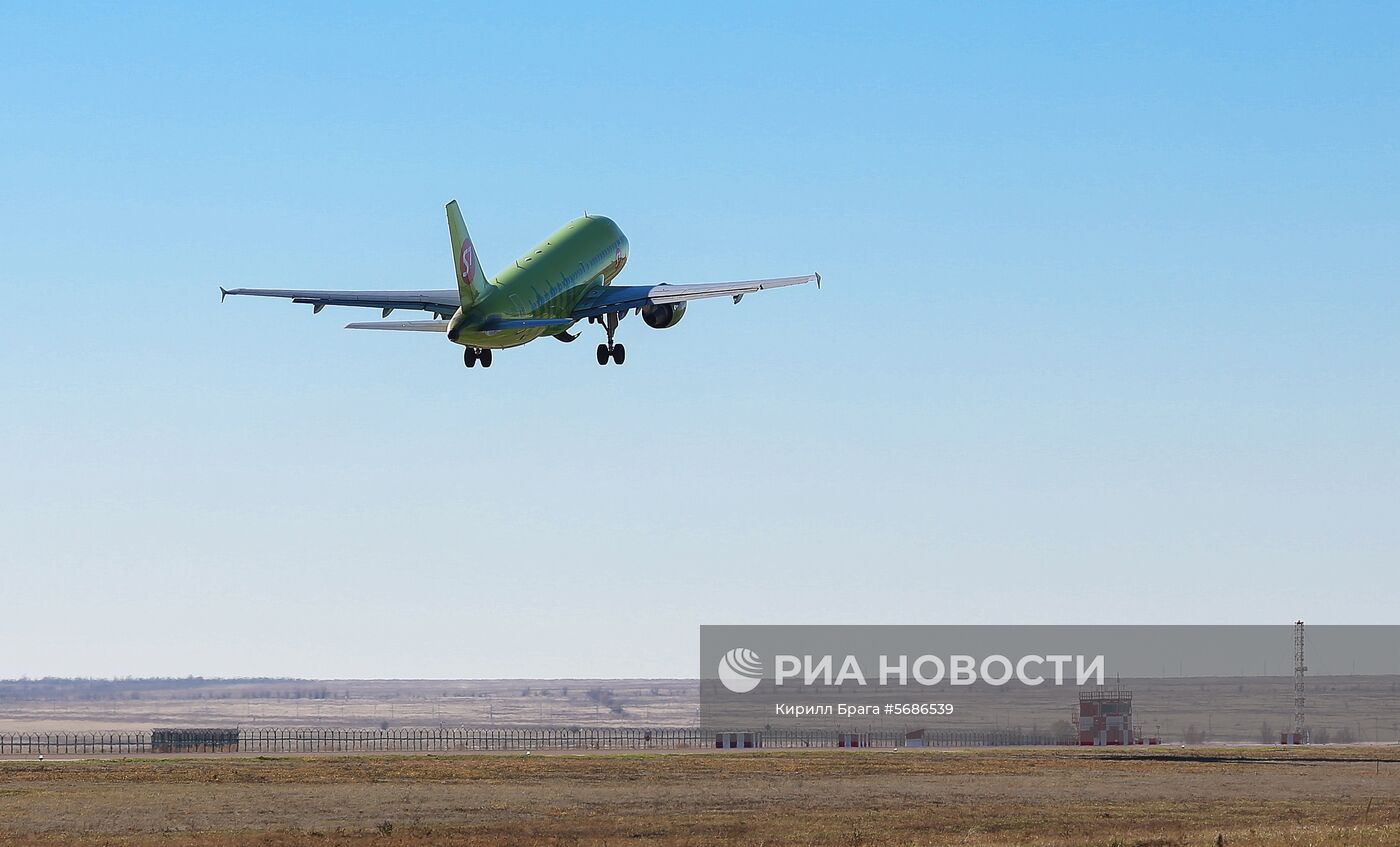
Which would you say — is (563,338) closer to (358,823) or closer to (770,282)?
(770,282)

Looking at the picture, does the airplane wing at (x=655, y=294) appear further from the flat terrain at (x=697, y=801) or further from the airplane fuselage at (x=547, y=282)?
the flat terrain at (x=697, y=801)

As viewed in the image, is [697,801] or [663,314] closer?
[697,801]

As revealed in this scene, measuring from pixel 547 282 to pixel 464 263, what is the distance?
32.8 feet

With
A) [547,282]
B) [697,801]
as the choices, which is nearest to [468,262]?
[547,282]

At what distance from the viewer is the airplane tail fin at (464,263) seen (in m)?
85.7

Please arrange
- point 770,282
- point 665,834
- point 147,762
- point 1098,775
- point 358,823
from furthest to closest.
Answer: point 147,762
point 1098,775
point 770,282
point 358,823
point 665,834

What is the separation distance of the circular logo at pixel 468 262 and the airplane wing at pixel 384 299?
1421mm

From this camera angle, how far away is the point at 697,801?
299 ft

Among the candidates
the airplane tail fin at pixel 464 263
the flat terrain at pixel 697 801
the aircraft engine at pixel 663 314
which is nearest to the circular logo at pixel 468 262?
the airplane tail fin at pixel 464 263

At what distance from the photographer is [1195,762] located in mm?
130750

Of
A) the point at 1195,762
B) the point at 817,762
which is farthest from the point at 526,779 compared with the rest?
the point at 1195,762

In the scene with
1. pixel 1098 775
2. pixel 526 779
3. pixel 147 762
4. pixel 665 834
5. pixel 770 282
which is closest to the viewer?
pixel 665 834

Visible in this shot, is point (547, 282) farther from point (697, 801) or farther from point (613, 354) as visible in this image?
point (697, 801)

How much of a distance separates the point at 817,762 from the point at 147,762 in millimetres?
44949
